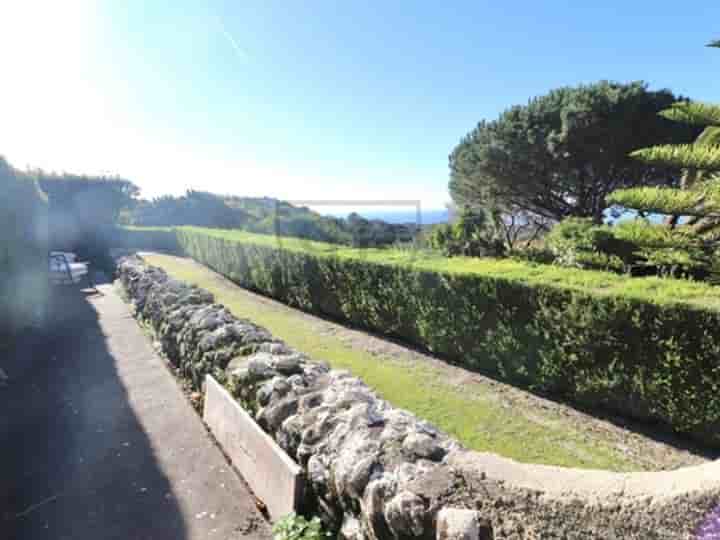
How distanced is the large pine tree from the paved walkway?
10.1ft

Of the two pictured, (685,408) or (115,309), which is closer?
(685,408)

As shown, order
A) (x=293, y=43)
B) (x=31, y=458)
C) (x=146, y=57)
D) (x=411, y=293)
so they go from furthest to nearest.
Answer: (x=293, y=43), (x=146, y=57), (x=411, y=293), (x=31, y=458)

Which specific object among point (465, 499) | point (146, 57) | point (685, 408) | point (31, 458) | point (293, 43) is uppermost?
point (293, 43)

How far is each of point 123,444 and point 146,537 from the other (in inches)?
55.5

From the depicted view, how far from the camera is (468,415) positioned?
14.3 feet

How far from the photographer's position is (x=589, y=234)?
8500 millimetres

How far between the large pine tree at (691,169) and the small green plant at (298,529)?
2.48 m

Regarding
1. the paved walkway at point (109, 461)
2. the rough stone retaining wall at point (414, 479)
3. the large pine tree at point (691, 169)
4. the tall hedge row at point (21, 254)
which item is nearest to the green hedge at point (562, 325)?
the large pine tree at point (691, 169)

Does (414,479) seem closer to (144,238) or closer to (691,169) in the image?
(691,169)

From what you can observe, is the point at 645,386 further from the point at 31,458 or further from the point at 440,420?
the point at 31,458

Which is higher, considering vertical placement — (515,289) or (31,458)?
(515,289)

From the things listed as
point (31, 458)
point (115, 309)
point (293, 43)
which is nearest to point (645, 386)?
point (31, 458)

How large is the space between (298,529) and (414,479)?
1050mm

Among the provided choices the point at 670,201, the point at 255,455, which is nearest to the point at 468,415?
the point at 255,455
